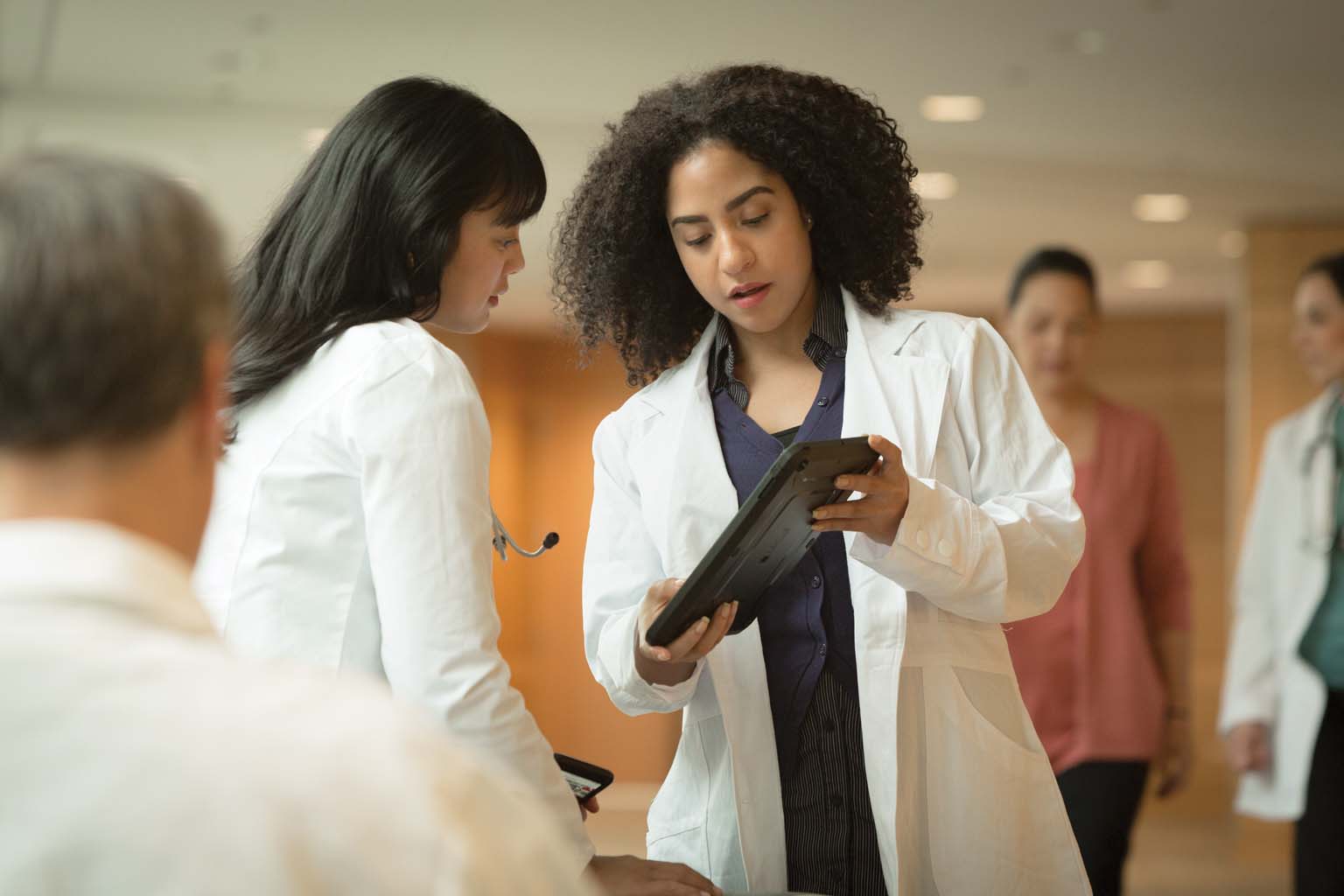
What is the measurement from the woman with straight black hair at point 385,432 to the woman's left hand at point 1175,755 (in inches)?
87.2

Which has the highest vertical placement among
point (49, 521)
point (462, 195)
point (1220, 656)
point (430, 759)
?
point (462, 195)

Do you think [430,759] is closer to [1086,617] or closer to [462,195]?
[462,195]

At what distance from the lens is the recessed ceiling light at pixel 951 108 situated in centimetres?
589

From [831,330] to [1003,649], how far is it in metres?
0.50

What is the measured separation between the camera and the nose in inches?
71.4

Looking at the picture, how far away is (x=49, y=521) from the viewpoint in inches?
28.4

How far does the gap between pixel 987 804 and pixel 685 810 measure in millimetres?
399

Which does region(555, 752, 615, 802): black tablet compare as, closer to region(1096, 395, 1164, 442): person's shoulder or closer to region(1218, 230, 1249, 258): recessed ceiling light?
region(1096, 395, 1164, 442): person's shoulder

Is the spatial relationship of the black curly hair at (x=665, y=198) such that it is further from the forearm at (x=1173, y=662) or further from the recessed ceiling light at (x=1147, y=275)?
the recessed ceiling light at (x=1147, y=275)

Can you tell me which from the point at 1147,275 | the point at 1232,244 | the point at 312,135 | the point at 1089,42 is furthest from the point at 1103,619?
the point at 1147,275

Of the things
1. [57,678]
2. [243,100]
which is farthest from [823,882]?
[243,100]

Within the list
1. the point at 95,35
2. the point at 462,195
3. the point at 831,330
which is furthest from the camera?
the point at 95,35

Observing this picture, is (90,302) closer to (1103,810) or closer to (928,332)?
(928,332)

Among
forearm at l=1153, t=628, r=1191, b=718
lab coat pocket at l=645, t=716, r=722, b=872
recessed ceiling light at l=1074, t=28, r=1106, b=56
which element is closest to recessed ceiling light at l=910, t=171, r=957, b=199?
recessed ceiling light at l=1074, t=28, r=1106, b=56
